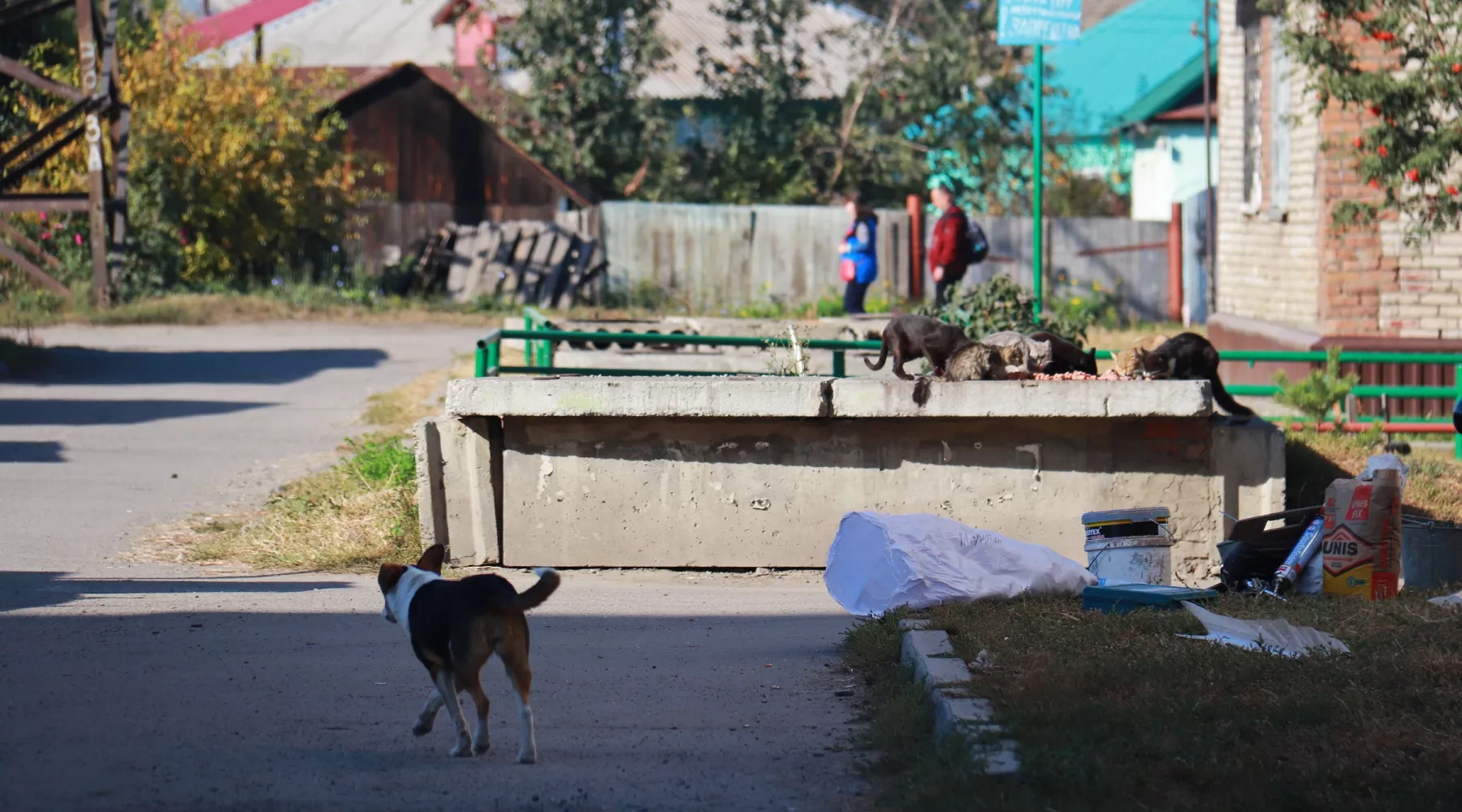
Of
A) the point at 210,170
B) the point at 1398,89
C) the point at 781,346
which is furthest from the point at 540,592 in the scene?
the point at 210,170

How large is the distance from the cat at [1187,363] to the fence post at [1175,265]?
1619cm

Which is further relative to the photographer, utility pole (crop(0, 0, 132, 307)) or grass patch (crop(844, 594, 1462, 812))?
utility pole (crop(0, 0, 132, 307))

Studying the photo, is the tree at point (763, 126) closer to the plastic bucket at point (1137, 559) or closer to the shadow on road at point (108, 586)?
the shadow on road at point (108, 586)

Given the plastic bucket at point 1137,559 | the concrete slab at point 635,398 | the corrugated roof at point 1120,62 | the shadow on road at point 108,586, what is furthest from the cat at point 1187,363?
the corrugated roof at point 1120,62

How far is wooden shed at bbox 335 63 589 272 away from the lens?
27.3m

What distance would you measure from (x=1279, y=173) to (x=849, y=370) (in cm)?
493

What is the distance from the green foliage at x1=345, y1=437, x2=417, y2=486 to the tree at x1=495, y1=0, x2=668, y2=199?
19.4 m

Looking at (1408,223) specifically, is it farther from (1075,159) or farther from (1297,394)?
(1075,159)

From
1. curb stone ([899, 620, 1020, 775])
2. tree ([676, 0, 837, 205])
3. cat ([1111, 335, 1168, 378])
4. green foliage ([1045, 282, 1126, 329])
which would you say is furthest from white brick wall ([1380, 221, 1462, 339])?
tree ([676, 0, 837, 205])

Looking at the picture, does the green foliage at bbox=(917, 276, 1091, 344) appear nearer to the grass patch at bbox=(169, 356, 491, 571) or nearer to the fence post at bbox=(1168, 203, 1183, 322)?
the grass patch at bbox=(169, 356, 491, 571)

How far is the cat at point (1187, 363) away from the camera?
8977mm

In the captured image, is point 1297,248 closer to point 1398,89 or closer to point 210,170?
point 1398,89

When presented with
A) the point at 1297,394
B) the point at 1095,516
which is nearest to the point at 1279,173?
the point at 1297,394

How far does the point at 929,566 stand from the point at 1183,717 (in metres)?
2.25
